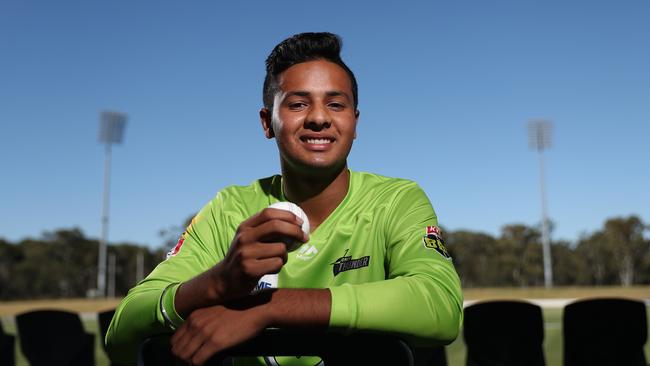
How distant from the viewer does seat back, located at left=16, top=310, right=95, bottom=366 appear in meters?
4.98

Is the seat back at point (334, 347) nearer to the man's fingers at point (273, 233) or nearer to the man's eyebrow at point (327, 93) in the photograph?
the man's fingers at point (273, 233)

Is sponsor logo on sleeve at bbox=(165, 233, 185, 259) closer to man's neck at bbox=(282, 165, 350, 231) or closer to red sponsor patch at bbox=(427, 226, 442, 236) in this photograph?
man's neck at bbox=(282, 165, 350, 231)

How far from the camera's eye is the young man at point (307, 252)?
1.58 m

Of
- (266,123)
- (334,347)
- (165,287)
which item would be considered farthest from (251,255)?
(266,123)

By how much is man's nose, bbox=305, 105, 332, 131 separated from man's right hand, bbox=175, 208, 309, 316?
72 cm

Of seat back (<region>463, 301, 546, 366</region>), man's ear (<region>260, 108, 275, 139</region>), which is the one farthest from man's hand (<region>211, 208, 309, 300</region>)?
seat back (<region>463, 301, 546, 366</region>)

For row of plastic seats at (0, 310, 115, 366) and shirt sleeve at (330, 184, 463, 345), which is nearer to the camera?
shirt sleeve at (330, 184, 463, 345)

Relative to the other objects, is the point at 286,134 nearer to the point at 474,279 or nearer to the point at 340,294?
the point at 340,294

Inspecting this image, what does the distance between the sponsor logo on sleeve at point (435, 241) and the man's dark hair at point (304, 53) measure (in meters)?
0.52

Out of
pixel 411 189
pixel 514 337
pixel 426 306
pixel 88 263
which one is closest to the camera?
pixel 426 306

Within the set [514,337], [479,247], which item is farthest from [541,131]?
[514,337]

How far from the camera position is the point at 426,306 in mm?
1822

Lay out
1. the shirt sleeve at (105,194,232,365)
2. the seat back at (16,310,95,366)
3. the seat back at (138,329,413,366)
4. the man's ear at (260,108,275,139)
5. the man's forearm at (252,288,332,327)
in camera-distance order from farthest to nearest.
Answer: the seat back at (16,310,95,366) < the man's ear at (260,108,275,139) < the shirt sleeve at (105,194,232,365) < the man's forearm at (252,288,332,327) < the seat back at (138,329,413,366)

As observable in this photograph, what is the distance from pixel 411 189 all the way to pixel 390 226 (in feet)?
0.59
